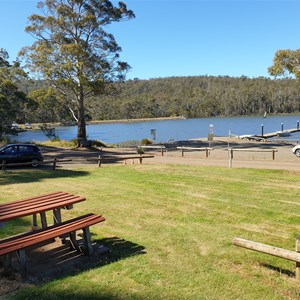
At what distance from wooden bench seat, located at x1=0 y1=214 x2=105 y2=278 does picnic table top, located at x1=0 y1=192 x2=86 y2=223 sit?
18.2 inches

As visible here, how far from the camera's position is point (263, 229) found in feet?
23.4

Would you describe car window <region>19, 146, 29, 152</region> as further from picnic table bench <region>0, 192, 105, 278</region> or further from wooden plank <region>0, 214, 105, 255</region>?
wooden plank <region>0, 214, 105, 255</region>

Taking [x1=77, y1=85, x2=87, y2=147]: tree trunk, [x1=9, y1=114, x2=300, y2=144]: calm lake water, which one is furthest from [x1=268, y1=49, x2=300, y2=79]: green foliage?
[x1=77, y1=85, x2=87, y2=147]: tree trunk

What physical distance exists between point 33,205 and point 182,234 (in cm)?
270

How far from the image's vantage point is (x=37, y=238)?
16.4ft

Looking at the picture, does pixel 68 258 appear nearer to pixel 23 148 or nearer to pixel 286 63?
pixel 23 148

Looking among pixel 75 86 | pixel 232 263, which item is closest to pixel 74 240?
pixel 232 263

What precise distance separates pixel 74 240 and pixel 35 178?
9.44 metres

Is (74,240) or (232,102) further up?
(232,102)

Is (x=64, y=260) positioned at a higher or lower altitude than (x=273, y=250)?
lower

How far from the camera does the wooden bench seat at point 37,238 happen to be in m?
4.72

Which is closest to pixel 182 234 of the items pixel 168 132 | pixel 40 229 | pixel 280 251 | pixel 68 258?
pixel 68 258

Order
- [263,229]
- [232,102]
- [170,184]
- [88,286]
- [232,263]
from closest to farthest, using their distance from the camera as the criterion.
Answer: [88,286], [232,263], [263,229], [170,184], [232,102]

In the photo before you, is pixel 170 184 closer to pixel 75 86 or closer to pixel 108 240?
pixel 108 240
